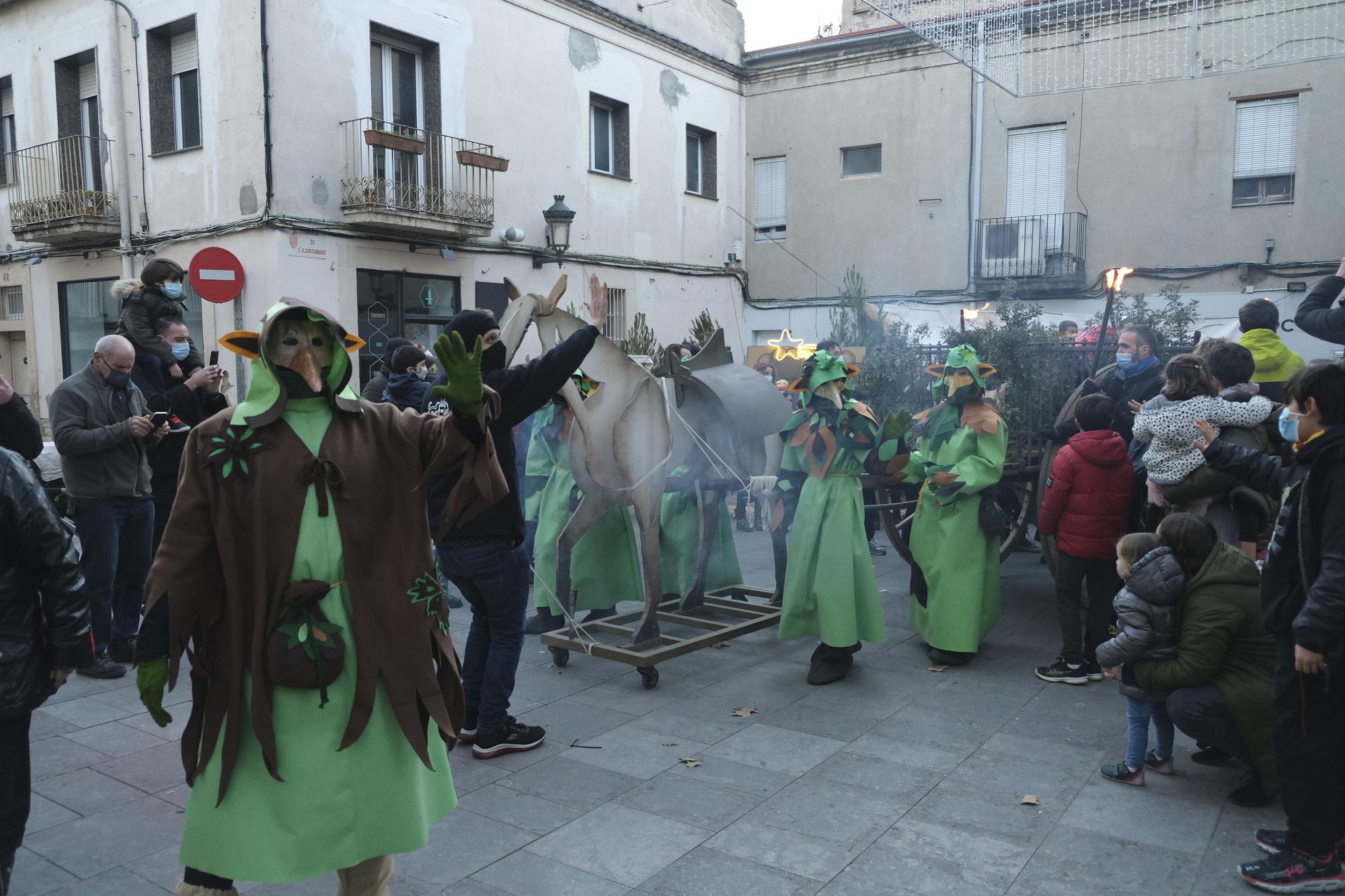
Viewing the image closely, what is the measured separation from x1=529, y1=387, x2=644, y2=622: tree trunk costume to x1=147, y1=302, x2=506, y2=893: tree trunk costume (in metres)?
3.75

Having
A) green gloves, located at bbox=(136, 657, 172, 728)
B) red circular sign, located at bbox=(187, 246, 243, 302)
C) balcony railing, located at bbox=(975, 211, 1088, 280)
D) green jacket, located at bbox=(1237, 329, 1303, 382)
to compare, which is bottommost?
green gloves, located at bbox=(136, 657, 172, 728)

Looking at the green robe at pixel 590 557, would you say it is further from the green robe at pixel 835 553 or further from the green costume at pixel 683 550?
the green robe at pixel 835 553

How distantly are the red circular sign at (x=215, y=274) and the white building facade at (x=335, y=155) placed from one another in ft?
13.0

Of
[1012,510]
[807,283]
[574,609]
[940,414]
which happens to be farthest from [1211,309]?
[574,609]

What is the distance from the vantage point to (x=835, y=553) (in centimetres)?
570

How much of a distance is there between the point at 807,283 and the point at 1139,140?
20.1 ft

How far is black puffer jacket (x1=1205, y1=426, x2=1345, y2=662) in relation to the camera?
10.5 feet

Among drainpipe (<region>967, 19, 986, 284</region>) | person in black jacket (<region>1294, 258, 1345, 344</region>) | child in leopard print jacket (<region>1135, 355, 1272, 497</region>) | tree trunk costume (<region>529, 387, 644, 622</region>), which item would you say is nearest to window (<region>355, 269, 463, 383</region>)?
tree trunk costume (<region>529, 387, 644, 622</region>)

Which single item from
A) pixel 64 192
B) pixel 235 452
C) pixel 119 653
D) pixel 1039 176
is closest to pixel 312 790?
pixel 235 452

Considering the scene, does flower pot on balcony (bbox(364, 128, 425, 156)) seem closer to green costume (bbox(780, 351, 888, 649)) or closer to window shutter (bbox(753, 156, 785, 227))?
window shutter (bbox(753, 156, 785, 227))

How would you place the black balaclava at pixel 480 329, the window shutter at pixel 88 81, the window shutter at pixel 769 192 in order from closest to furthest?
1. the black balaclava at pixel 480 329
2. the window shutter at pixel 88 81
3. the window shutter at pixel 769 192

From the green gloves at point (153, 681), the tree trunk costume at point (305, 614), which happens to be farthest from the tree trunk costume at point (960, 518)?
the green gloves at point (153, 681)

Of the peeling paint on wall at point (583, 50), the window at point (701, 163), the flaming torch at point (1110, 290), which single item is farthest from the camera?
the window at point (701, 163)

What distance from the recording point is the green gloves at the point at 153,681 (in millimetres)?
2734
